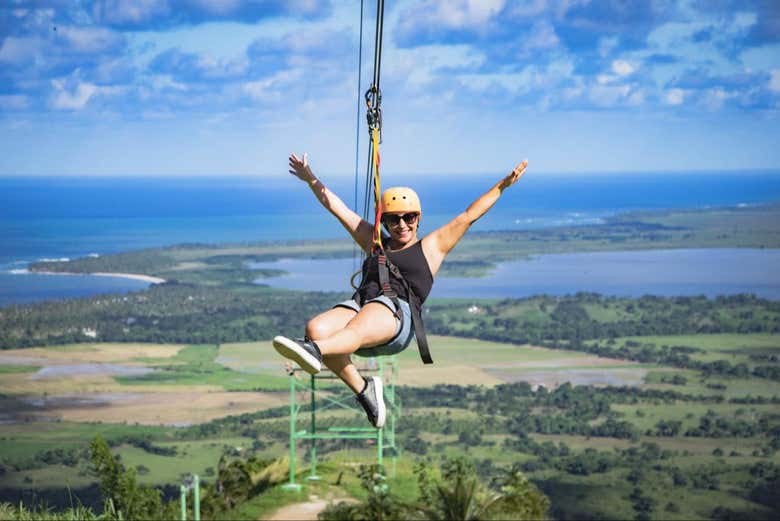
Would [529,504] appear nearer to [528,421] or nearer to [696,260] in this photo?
[528,421]

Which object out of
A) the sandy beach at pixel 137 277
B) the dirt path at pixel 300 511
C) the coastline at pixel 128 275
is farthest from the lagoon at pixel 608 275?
the dirt path at pixel 300 511

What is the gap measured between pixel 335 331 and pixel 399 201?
3.06 feet

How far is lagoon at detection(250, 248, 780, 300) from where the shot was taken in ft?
487

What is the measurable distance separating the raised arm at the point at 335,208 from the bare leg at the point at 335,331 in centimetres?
61

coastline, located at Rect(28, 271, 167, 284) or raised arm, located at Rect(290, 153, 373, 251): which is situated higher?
coastline, located at Rect(28, 271, 167, 284)

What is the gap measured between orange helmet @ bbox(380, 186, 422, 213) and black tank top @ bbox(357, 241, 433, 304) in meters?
0.30

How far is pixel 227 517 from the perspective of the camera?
2247cm

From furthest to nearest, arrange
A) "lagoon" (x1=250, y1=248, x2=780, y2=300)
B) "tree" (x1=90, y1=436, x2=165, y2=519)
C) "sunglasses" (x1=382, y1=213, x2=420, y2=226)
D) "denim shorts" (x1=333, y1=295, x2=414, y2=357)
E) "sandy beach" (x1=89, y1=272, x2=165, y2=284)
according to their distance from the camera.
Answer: "sandy beach" (x1=89, y1=272, x2=165, y2=284) < "lagoon" (x1=250, y1=248, x2=780, y2=300) < "tree" (x1=90, y1=436, x2=165, y2=519) < "sunglasses" (x1=382, y1=213, x2=420, y2=226) < "denim shorts" (x1=333, y1=295, x2=414, y2=357)

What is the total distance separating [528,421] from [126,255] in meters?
115

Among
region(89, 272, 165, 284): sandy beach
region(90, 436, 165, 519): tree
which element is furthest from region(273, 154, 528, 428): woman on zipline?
region(89, 272, 165, 284): sandy beach

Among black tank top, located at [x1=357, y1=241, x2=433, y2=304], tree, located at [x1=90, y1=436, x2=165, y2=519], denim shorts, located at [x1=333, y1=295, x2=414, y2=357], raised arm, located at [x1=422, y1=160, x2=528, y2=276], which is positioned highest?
raised arm, located at [x1=422, y1=160, x2=528, y2=276]

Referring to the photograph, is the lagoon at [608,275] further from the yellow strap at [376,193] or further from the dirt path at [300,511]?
the yellow strap at [376,193]

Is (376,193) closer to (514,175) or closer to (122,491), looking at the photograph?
(514,175)

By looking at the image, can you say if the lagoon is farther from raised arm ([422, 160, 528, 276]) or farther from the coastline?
raised arm ([422, 160, 528, 276])
